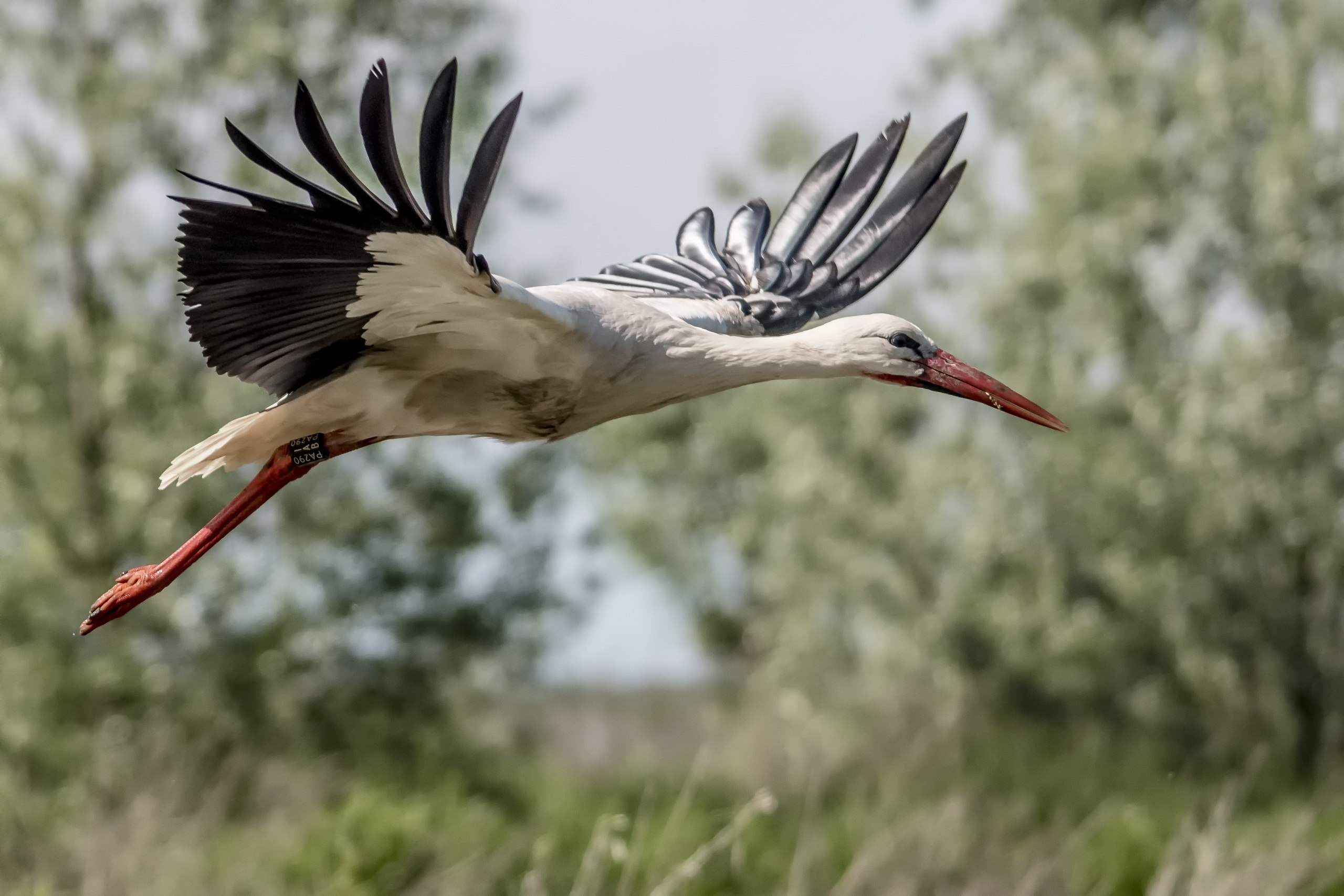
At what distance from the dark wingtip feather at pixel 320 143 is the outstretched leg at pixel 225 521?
1.20m

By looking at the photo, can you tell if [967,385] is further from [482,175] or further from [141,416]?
[141,416]

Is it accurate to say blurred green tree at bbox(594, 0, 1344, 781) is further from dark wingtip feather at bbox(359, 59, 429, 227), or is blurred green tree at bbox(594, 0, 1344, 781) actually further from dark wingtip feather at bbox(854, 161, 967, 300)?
dark wingtip feather at bbox(359, 59, 429, 227)

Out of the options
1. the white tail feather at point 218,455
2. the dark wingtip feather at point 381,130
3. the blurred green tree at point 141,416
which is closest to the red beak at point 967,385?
the dark wingtip feather at point 381,130

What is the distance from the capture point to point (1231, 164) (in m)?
13.4

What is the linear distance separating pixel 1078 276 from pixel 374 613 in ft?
18.3

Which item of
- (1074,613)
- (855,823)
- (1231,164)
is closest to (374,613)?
(855,823)

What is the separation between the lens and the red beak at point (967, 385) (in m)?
4.96

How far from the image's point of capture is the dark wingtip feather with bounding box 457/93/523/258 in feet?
12.7

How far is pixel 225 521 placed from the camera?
5.34m

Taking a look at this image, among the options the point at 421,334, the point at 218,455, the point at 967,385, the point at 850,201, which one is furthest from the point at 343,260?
the point at 850,201

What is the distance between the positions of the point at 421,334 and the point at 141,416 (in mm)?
7371

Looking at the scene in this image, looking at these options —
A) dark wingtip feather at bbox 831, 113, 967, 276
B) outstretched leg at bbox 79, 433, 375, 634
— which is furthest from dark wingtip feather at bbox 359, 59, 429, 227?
dark wingtip feather at bbox 831, 113, 967, 276

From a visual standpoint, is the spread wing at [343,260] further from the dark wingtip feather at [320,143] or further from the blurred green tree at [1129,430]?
the blurred green tree at [1129,430]

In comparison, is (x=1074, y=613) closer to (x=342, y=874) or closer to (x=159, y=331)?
(x=159, y=331)
